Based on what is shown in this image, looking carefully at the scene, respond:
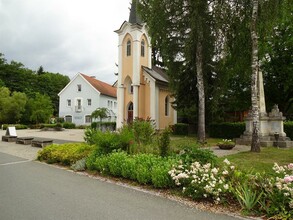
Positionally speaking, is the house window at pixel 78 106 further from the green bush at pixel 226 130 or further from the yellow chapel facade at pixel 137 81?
the green bush at pixel 226 130

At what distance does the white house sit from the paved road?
125 ft

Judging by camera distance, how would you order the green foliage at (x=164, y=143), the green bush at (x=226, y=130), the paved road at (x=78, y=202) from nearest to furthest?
Result: the paved road at (x=78, y=202)
the green foliage at (x=164, y=143)
the green bush at (x=226, y=130)

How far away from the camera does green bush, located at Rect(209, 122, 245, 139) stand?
69.1ft

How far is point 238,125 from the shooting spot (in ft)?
69.3

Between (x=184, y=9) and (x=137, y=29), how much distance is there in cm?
1155

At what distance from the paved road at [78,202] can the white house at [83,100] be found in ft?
125

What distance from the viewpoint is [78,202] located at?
536cm

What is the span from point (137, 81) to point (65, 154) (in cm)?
1873

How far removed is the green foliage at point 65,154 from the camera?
380 inches

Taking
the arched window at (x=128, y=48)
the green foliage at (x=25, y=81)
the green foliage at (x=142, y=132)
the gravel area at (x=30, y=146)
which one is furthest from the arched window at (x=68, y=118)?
the green foliage at (x=142, y=132)

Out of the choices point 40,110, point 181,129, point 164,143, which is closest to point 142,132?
point 164,143

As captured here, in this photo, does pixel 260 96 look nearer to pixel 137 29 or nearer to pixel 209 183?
pixel 209 183

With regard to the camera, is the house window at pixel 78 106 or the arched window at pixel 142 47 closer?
the arched window at pixel 142 47

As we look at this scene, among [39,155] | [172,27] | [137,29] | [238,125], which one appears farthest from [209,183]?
[137,29]
